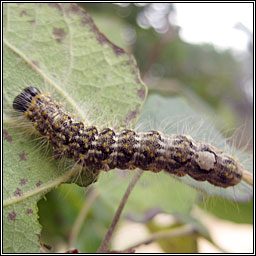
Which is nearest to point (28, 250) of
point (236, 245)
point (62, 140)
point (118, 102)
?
point (62, 140)

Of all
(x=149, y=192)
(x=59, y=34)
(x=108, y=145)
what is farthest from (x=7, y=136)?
(x=149, y=192)

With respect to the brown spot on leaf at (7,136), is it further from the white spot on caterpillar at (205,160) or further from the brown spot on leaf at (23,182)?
the white spot on caterpillar at (205,160)

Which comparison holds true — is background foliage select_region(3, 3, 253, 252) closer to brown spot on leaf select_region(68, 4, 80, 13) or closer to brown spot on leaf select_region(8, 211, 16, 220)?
brown spot on leaf select_region(8, 211, 16, 220)

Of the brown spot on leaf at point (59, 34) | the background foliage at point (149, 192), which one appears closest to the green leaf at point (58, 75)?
the brown spot on leaf at point (59, 34)

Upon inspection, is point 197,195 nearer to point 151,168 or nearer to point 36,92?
point 151,168

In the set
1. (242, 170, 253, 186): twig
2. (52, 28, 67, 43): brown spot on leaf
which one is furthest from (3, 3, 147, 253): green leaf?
(242, 170, 253, 186): twig

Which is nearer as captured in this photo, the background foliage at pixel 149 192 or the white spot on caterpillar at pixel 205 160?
the white spot on caterpillar at pixel 205 160

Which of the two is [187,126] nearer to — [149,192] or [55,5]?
[149,192]

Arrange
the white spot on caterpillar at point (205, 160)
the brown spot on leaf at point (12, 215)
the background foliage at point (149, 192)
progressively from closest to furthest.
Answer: the brown spot on leaf at point (12, 215), the white spot on caterpillar at point (205, 160), the background foliage at point (149, 192)

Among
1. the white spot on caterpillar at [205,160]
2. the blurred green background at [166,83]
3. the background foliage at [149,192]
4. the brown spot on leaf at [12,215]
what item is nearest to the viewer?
the brown spot on leaf at [12,215]
